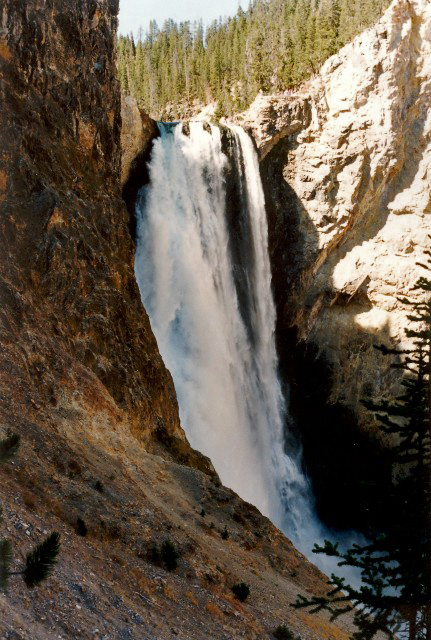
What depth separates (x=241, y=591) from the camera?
12.7m

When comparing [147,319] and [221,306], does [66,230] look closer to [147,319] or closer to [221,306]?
[147,319]

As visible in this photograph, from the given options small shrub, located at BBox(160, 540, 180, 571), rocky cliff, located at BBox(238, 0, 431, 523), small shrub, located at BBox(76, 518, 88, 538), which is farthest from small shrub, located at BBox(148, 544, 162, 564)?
rocky cliff, located at BBox(238, 0, 431, 523)

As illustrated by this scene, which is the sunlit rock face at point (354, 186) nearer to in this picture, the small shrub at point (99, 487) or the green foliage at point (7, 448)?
the small shrub at point (99, 487)

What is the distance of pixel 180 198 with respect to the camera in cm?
3491

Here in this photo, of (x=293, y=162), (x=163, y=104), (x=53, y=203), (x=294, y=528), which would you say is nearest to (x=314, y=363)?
(x=294, y=528)

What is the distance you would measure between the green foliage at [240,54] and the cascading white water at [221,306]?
66.3 ft

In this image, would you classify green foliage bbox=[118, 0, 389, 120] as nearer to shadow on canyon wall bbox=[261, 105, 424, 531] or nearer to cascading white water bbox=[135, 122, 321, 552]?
shadow on canyon wall bbox=[261, 105, 424, 531]

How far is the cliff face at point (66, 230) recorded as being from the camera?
16938 mm

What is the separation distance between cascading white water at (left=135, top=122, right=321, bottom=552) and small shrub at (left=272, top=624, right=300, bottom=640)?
1810cm

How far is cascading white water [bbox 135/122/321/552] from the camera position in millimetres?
31812

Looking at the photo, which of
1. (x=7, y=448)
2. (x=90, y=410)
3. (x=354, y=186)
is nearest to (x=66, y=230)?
(x=90, y=410)

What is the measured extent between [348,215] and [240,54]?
38319 mm

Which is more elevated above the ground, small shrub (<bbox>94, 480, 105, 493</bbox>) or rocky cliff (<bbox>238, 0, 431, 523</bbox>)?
rocky cliff (<bbox>238, 0, 431, 523</bbox>)

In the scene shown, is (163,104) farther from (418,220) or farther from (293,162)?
(418,220)
